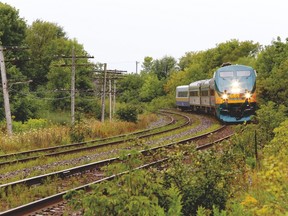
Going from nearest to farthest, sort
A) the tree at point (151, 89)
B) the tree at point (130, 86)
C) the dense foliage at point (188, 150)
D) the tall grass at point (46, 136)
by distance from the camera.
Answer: the dense foliage at point (188, 150)
the tall grass at point (46, 136)
the tree at point (130, 86)
the tree at point (151, 89)

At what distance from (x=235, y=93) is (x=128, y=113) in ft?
25.5

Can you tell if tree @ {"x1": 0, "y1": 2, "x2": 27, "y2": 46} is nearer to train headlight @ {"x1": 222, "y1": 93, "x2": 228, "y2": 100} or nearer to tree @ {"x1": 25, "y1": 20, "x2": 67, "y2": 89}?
tree @ {"x1": 25, "y1": 20, "x2": 67, "y2": 89}

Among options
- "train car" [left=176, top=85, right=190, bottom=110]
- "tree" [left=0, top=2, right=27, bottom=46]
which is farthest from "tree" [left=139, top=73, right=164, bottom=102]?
"tree" [left=0, top=2, right=27, bottom=46]

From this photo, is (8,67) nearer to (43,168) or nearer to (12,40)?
(12,40)

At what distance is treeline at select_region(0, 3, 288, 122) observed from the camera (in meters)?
32.5

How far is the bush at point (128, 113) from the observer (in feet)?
95.9

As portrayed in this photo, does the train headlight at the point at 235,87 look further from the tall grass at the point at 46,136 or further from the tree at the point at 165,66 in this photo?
the tree at the point at 165,66

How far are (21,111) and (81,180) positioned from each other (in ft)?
91.9

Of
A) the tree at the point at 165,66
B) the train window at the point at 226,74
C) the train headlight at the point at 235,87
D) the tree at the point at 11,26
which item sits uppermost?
the tree at the point at 11,26

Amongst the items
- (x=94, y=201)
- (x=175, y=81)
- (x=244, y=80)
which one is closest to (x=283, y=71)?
(x=244, y=80)

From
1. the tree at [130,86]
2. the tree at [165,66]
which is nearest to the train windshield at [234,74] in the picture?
the tree at [130,86]

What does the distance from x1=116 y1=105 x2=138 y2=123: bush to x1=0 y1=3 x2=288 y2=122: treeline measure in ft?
3.13

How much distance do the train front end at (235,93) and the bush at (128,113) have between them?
6203 millimetres

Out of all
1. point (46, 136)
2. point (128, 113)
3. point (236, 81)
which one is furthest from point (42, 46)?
point (46, 136)
